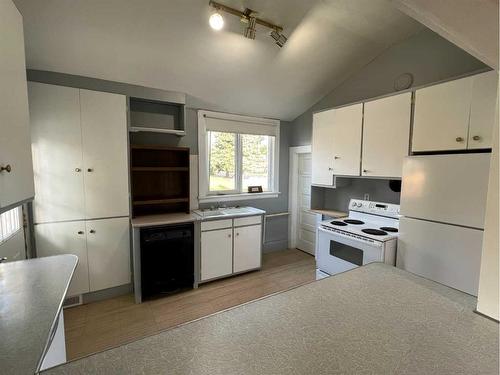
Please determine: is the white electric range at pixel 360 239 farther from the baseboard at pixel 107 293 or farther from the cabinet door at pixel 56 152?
the cabinet door at pixel 56 152

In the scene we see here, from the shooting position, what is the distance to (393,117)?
239cm

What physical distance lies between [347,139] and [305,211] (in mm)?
1603

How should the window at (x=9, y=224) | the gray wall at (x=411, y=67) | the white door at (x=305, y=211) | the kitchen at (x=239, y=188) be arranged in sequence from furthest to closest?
the white door at (x=305, y=211) < the gray wall at (x=411, y=67) < the window at (x=9, y=224) < the kitchen at (x=239, y=188)

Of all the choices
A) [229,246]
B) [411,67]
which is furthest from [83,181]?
[411,67]

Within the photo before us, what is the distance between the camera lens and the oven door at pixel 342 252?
7.15 ft

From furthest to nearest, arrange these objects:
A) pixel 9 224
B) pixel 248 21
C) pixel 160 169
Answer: pixel 160 169 → pixel 248 21 → pixel 9 224

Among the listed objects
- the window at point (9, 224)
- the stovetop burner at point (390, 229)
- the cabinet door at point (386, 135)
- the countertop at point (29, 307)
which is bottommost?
the stovetop burner at point (390, 229)

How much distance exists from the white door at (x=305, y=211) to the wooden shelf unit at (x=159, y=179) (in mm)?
1956

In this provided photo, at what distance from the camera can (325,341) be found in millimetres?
738

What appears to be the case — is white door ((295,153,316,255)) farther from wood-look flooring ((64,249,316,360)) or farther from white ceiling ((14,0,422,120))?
white ceiling ((14,0,422,120))

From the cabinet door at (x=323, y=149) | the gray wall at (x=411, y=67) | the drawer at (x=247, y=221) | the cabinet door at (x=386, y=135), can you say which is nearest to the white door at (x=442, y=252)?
the cabinet door at (x=386, y=135)

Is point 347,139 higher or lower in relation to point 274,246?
higher

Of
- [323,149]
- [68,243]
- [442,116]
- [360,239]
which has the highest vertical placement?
[442,116]

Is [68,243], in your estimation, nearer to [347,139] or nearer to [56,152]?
[56,152]
